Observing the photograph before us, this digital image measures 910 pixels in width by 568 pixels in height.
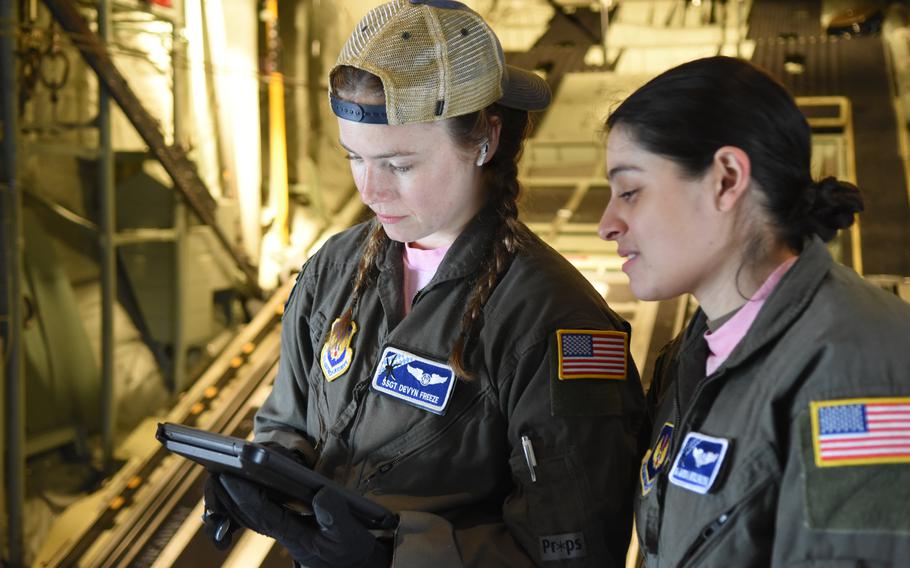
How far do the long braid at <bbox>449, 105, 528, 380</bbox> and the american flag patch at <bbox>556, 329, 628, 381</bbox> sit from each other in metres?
0.17

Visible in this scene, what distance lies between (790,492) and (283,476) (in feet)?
2.56

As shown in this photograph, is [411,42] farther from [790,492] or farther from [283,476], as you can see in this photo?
[790,492]

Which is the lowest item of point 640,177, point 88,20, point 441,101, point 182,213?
point 182,213

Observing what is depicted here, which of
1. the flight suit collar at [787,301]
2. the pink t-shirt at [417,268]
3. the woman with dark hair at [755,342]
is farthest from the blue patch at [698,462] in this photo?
the pink t-shirt at [417,268]

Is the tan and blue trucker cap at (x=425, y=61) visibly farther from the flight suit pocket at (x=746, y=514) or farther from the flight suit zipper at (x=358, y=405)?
the flight suit pocket at (x=746, y=514)

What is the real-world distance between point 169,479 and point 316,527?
288cm

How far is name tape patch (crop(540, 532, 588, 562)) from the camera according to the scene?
1.80 metres

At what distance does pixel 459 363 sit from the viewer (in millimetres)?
1869

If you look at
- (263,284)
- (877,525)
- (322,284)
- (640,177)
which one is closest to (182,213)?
(263,284)

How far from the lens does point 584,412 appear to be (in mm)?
1825

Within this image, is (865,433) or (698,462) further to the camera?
(698,462)

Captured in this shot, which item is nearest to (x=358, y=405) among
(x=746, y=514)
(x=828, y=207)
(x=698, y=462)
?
(x=698, y=462)

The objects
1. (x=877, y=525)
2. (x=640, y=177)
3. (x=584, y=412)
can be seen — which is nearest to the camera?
(x=877, y=525)

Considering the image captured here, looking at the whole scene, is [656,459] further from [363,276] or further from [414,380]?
[363,276]
